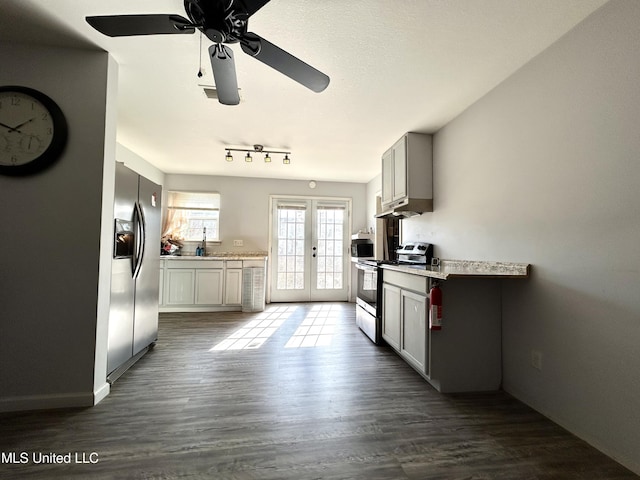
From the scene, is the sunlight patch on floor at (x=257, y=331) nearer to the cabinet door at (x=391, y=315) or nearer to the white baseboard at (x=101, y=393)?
the white baseboard at (x=101, y=393)

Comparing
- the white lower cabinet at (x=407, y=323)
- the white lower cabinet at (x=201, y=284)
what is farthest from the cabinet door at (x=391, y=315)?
the white lower cabinet at (x=201, y=284)

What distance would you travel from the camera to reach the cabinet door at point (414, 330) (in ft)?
7.09

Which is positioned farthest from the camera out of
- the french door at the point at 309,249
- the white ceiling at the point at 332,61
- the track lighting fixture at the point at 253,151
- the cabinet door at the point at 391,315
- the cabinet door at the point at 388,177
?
the french door at the point at 309,249

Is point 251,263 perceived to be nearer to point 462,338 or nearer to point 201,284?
point 201,284

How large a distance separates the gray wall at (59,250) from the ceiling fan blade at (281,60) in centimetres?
133

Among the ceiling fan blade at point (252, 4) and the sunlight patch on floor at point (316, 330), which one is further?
the sunlight patch on floor at point (316, 330)

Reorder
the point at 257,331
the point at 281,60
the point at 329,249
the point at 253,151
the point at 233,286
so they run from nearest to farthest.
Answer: the point at 281,60 → the point at 257,331 → the point at 253,151 → the point at 233,286 → the point at 329,249

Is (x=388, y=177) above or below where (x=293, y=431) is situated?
above

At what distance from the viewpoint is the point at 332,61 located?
199 cm

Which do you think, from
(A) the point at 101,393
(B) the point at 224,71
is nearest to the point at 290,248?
(A) the point at 101,393

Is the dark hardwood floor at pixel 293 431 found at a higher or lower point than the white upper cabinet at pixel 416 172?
lower

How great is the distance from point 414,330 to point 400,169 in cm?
189

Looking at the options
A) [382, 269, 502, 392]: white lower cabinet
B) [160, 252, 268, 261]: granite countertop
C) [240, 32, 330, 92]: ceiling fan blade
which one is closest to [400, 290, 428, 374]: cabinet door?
[382, 269, 502, 392]: white lower cabinet

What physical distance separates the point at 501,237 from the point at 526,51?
1297 millimetres
